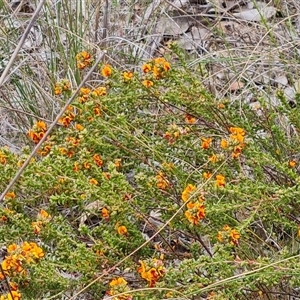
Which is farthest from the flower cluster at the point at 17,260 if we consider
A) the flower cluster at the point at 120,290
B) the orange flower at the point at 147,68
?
the orange flower at the point at 147,68

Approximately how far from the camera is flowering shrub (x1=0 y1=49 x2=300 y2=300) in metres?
1.22

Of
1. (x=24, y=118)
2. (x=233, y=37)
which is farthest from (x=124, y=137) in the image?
(x=233, y=37)

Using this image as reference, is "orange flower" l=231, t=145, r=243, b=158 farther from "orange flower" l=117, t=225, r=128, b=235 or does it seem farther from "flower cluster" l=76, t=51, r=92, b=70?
"flower cluster" l=76, t=51, r=92, b=70

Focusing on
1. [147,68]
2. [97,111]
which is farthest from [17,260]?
[147,68]

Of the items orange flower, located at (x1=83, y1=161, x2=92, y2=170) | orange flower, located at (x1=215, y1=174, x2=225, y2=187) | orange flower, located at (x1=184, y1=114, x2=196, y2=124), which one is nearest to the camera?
orange flower, located at (x1=215, y1=174, x2=225, y2=187)

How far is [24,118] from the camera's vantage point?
2.17 meters

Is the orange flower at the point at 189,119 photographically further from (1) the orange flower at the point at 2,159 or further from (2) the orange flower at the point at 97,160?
(1) the orange flower at the point at 2,159

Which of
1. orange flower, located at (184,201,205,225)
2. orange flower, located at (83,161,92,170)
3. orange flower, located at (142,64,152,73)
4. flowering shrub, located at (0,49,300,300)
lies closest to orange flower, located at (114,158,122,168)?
flowering shrub, located at (0,49,300,300)

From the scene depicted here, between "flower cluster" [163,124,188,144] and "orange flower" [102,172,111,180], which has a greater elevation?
"flower cluster" [163,124,188,144]

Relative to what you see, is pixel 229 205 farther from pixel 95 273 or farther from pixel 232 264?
pixel 95 273

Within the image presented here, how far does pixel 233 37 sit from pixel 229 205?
1.36 metres

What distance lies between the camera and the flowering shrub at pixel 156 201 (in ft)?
4.01

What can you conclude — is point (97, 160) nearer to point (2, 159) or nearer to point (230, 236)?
point (2, 159)

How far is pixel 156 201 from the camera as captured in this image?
1.43 metres
